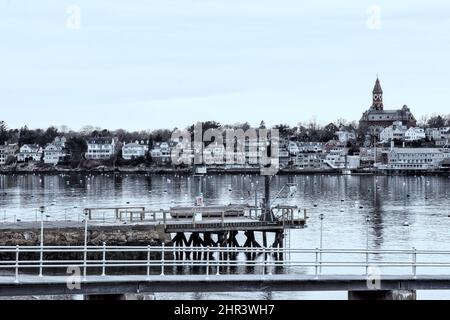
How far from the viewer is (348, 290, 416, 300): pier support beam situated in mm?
28112

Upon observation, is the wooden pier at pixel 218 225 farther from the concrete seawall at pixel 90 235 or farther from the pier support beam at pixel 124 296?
the pier support beam at pixel 124 296

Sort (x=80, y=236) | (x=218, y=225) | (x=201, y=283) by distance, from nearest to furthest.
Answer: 1. (x=201, y=283)
2. (x=80, y=236)
3. (x=218, y=225)

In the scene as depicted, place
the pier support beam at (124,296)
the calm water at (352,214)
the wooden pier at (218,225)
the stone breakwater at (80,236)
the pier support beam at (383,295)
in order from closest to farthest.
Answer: the pier support beam at (124,296) < the pier support beam at (383,295) < the stone breakwater at (80,236) < the wooden pier at (218,225) < the calm water at (352,214)

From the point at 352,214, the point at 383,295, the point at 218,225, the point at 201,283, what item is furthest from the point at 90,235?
the point at 352,214

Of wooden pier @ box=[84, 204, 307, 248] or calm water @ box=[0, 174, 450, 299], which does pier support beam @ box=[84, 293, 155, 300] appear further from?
wooden pier @ box=[84, 204, 307, 248]

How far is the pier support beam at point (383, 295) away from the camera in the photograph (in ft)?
92.2

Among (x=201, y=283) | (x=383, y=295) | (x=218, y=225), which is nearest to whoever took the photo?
(x=201, y=283)

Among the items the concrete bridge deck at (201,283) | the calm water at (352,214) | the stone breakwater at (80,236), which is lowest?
the calm water at (352,214)

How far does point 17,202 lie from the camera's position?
114125 millimetres

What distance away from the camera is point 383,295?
93.2ft

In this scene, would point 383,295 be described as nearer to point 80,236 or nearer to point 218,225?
point 218,225

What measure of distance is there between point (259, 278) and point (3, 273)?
20.3 m

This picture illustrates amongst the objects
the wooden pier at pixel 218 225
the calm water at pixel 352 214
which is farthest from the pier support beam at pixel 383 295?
the wooden pier at pixel 218 225

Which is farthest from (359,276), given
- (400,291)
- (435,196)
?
(435,196)
